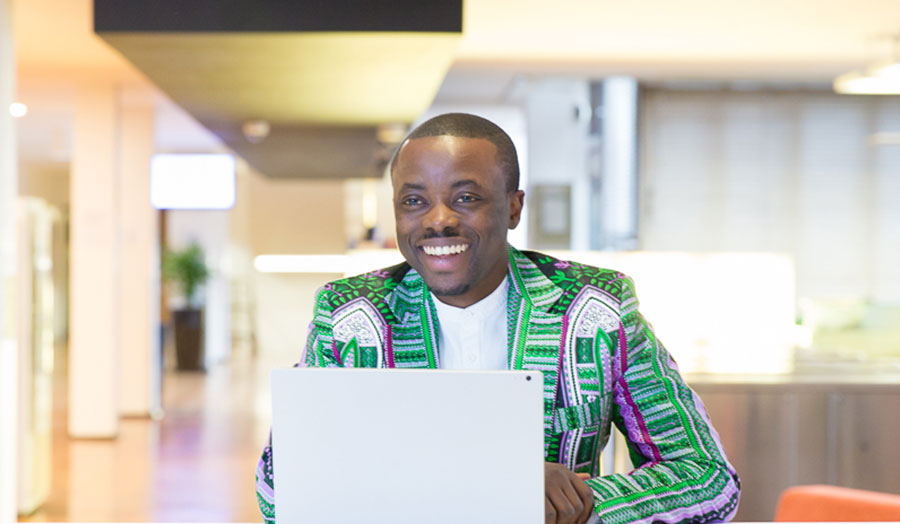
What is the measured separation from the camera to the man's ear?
4.89 ft

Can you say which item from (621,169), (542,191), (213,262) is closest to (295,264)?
(213,262)

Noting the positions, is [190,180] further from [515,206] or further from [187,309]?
[515,206]

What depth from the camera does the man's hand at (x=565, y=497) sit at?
1.25 metres

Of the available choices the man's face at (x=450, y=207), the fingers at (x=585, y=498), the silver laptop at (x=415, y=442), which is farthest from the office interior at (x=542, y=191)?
the silver laptop at (x=415, y=442)

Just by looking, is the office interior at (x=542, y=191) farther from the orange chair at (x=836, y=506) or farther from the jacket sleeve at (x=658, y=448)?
the jacket sleeve at (x=658, y=448)

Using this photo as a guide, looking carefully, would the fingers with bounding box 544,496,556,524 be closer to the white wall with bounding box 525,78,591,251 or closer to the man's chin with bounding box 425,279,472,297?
the man's chin with bounding box 425,279,472,297

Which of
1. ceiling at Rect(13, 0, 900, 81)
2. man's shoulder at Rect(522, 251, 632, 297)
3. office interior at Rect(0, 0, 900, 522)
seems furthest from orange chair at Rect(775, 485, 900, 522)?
ceiling at Rect(13, 0, 900, 81)

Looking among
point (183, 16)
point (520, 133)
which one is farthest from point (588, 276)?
point (520, 133)

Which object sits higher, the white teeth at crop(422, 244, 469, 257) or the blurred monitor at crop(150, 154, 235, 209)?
the blurred monitor at crop(150, 154, 235, 209)

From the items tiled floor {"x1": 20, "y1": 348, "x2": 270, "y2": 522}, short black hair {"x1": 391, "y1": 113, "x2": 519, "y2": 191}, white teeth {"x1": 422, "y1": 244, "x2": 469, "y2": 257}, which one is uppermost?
short black hair {"x1": 391, "y1": 113, "x2": 519, "y2": 191}

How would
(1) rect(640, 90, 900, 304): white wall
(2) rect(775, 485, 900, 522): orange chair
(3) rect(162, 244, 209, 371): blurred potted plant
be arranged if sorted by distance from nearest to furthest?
(2) rect(775, 485, 900, 522): orange chair
(1) rect(640, 90, 900, 304): white wall
(3) rect(162, 244, 209, 371): blurred potted plant

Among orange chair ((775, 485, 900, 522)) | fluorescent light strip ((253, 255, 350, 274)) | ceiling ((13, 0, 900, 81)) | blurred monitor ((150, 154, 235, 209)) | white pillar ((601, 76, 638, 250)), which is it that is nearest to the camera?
orange chair ((775, 485, 900, 522))

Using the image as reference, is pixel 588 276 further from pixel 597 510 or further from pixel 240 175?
pixel 240 175

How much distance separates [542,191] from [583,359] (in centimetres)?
690
